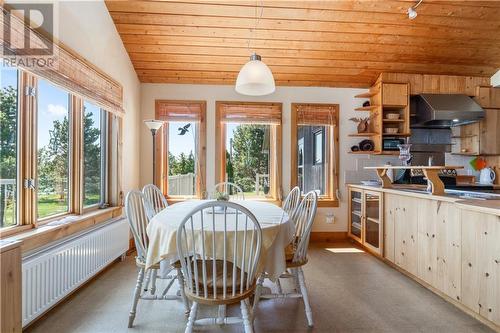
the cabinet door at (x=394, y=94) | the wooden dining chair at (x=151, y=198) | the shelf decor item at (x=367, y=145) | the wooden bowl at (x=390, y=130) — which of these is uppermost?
the cabinet door at (x=394, y=94)

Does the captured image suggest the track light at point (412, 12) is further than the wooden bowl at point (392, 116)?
No

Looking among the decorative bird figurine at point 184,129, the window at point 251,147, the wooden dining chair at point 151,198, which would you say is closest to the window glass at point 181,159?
the decorative bird figurine at point 184,129

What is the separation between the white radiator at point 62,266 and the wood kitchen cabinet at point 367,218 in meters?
2.92

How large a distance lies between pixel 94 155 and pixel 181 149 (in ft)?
4.21

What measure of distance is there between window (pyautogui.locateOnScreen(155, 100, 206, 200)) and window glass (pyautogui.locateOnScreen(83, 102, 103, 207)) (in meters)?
0.96

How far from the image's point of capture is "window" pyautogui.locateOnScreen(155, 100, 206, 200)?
410cm

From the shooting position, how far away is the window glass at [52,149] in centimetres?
226

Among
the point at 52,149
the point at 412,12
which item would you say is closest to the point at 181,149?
the point at 52,149

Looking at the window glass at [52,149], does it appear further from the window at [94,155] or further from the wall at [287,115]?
the wall at [287,115]

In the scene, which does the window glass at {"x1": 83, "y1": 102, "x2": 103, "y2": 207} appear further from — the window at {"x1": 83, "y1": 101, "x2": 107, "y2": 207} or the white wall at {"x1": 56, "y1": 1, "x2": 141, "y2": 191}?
the white wall at {"x1": 56, "y1": 1, "x2": 141, "y2": 191}

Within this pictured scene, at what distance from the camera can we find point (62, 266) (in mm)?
2111

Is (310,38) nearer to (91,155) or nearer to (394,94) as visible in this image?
(394,94)

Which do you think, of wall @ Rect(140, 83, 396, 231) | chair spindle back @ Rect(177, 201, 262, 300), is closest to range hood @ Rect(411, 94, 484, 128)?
wall @ Rect(140, 83, 396, 231)

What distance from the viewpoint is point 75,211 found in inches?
106
